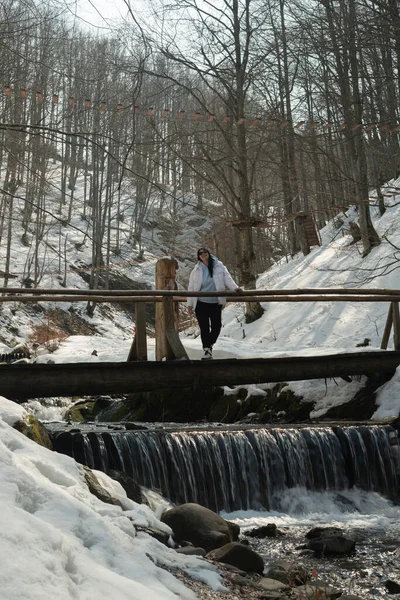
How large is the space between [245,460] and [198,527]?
2.71 m

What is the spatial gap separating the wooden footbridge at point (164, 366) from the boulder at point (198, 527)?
3602 mm

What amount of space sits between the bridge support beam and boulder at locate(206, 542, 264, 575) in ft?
14.3

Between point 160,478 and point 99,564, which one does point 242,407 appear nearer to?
point 160,478

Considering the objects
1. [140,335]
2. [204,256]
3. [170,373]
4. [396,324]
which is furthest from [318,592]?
[396,324]

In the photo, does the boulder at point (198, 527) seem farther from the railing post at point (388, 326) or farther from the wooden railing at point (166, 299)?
the railing post at point (388, 326)

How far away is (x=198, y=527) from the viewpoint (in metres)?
5.81

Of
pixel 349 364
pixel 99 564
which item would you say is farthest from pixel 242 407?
pixel 99 564

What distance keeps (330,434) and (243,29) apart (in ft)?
44.4

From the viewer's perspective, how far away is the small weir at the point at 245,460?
802 cm

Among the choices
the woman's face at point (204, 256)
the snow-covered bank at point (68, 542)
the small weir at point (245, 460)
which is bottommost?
the small weir at point (245, 460)

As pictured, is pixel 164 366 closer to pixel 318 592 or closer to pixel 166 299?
pixel 166 299

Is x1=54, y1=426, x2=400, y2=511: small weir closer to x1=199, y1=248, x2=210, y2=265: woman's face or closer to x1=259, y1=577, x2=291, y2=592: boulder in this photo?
x1=199, y1=248, x2=210, y2=265: woman's face

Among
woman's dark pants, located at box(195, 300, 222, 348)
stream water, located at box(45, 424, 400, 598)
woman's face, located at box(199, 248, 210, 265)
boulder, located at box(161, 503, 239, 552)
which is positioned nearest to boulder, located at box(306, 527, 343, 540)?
stream water, located at box(45, 424, 400, 598)

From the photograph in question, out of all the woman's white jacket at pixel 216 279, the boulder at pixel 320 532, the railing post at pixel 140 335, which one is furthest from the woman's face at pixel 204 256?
the boulder at pixel 320 532
